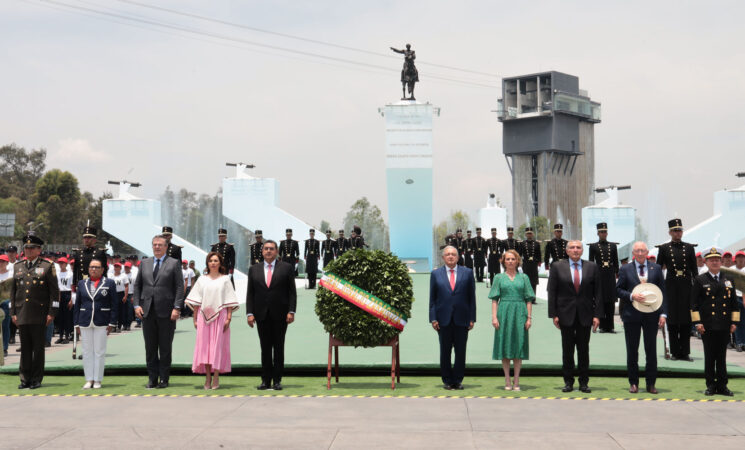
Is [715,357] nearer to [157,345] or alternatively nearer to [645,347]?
[645,347]

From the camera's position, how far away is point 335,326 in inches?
331

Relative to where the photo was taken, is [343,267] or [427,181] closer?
[343,267]

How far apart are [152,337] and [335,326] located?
2130 mm

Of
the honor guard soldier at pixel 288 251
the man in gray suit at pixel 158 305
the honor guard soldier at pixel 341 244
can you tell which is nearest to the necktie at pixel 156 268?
the man in gray suit at pixel 158 305

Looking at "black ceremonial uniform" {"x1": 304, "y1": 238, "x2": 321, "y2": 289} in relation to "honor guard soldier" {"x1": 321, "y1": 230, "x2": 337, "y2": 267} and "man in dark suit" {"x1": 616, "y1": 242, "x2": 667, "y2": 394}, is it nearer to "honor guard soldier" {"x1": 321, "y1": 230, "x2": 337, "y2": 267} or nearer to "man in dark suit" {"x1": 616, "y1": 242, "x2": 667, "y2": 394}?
"honor guard soldier" {"x1": 321, "y1": 230, "x2": 337, "y2": 267}

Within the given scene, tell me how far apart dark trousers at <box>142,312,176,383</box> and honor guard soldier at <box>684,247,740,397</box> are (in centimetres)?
582

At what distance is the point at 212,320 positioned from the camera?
8.55 meters

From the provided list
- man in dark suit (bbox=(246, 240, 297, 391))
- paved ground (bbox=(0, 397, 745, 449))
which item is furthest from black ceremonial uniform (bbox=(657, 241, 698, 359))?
man in dark suit (bbox=(246, 240, 297, 391))

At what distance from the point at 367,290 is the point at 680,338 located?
4822mm

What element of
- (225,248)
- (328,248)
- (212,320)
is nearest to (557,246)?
(225,248)

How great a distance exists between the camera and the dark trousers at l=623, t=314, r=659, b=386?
816cm

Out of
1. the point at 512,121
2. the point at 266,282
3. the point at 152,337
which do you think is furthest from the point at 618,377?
the point at 512,121

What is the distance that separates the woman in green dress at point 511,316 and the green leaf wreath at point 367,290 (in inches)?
38.9

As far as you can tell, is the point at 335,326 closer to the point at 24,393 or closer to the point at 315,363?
the point at 315,363
